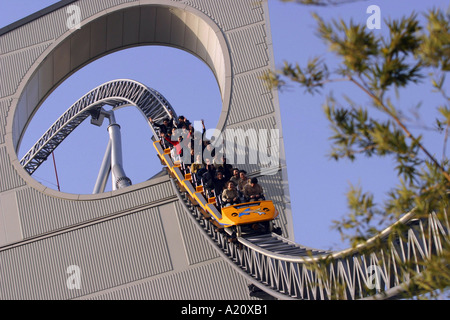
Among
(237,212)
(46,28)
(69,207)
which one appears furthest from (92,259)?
(46,28)

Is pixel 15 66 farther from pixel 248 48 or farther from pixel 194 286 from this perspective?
pixel 194 286

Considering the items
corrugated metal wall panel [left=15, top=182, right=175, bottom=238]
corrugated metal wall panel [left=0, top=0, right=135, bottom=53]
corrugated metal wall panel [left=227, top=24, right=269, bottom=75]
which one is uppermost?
corrugated metal wall panel [left=0, top=0, right=135, bottom=53]

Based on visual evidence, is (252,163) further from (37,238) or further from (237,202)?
(37,238)

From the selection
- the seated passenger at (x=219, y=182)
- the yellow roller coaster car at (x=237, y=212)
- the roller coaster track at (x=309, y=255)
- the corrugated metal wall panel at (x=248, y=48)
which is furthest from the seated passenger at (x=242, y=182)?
the corrugated metal wall panel at (x=248, y=48)

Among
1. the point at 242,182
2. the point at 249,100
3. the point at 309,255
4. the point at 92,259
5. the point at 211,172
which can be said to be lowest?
the point at 309,255

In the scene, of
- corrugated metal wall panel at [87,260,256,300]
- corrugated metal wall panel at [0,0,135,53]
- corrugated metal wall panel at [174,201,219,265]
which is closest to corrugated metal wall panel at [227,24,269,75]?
corrugated metal wall panel at [0,0,135,53]

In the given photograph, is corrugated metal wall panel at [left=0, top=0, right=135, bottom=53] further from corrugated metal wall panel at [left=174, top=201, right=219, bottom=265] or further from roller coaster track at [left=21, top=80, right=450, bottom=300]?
corrugated metal wall panel at [left=174, top=201, right=219, bottom=265]

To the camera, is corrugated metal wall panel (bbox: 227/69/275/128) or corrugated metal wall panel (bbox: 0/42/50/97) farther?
corrugated metal wall panel (bbox: 0/42/50/97)
